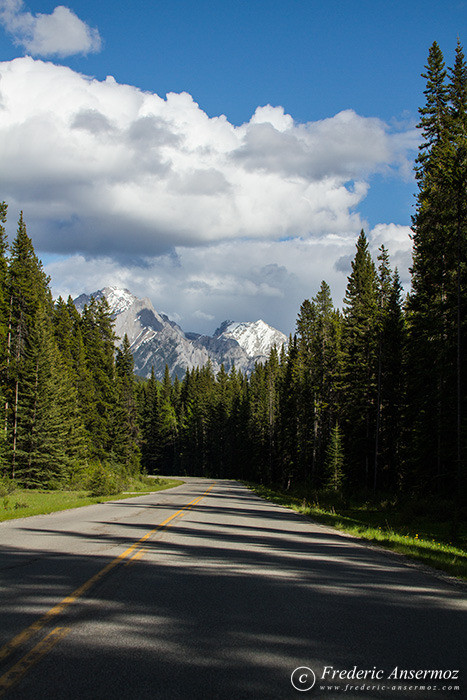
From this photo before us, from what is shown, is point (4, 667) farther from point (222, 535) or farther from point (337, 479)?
point (337, 479)

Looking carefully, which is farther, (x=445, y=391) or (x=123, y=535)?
(x=445, y=391)

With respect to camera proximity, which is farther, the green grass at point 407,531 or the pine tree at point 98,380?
the pine tree at point 98,380

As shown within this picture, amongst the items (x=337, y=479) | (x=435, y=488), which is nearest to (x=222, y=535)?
(x=435, y=488)

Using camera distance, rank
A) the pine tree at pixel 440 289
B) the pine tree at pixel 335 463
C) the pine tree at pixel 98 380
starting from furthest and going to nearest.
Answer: the pine tree at pixel 98 380
the pine tree at pixel 335 463
the pine tree at pixel 440 289

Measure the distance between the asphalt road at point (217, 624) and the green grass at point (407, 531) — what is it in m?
1.29

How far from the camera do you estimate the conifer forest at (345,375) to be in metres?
24.5

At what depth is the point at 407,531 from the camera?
20.0m

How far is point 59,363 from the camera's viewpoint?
4694 cm

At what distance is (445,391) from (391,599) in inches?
813

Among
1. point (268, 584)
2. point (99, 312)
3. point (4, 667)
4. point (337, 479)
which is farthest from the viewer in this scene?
point (99, 312)

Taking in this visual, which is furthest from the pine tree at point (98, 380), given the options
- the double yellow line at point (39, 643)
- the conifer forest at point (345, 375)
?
the double yellow line at point (39, 643)

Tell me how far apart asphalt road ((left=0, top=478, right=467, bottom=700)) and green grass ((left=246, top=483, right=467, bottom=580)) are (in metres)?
1.29

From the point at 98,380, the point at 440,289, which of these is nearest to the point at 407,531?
the point at 440,289

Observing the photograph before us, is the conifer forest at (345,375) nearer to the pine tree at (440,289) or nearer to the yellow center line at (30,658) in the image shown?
the pine tree at (440,289)
